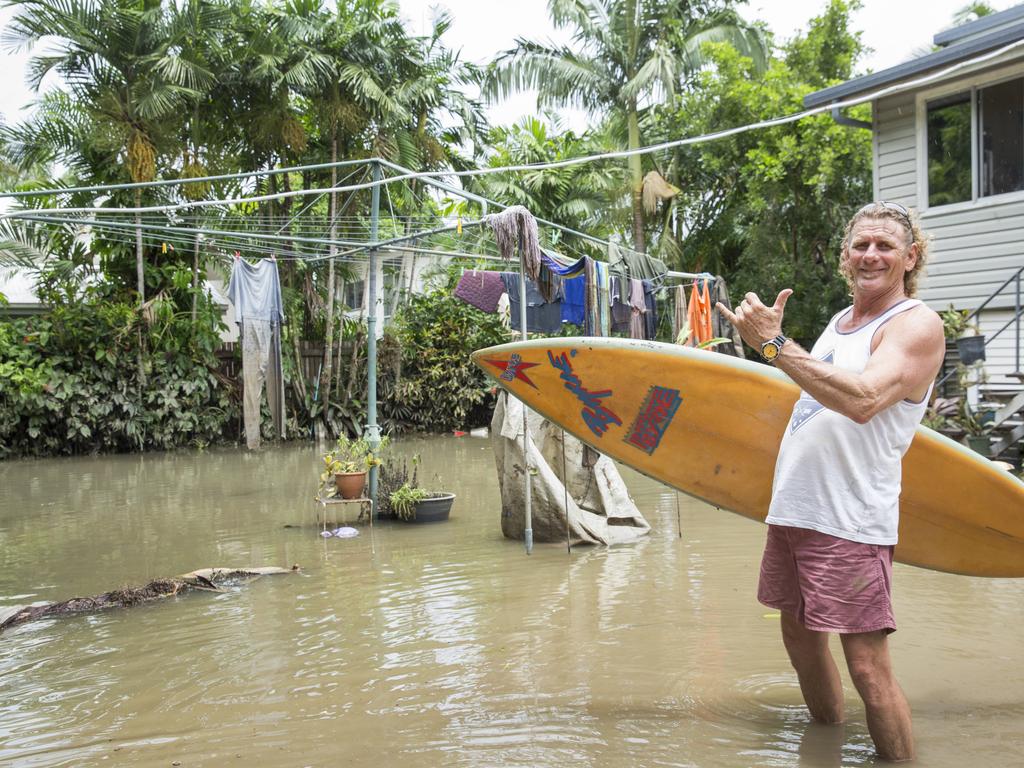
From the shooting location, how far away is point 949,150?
11.2 m

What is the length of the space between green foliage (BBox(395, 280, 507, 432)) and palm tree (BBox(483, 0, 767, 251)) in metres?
4.60

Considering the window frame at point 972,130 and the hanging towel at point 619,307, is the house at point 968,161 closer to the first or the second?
the window frame at point 972,130

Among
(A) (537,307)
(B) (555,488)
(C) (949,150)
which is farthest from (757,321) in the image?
(C) (949,150)

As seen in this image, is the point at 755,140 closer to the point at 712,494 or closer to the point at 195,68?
the point at 195,68

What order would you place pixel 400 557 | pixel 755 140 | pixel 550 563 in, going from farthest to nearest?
pixel 755 140
pixel 400 557
pixel 550 563

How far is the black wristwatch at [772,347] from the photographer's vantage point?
239cm

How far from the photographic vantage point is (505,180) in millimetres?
20438

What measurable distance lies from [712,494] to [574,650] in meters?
1.13

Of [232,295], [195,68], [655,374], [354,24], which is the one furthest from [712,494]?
[354,24]

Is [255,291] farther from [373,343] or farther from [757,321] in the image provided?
[757,321]

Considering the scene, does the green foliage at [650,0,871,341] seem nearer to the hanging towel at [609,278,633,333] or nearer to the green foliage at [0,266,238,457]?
the hanging towel at [609,278,633,333]

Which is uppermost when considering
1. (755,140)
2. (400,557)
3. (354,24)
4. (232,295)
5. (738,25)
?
(738,25)

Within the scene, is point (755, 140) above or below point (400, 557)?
above

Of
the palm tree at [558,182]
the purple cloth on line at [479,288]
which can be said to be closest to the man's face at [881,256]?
the purple cloth on line at [479,288]
